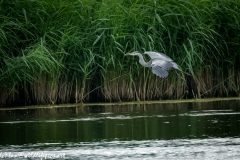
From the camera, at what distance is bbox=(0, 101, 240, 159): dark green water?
8.90 meters

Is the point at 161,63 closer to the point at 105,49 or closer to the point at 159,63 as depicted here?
the point at 159,63

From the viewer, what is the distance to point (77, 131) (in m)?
10.9

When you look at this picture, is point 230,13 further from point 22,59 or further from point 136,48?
point 22,59

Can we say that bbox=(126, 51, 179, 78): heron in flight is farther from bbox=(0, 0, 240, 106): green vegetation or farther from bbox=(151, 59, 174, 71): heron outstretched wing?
bbox=(0, 0, 240, 106): green vegetation

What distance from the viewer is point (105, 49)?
14.4 meters

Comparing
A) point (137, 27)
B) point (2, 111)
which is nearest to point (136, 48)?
point (137, 27)

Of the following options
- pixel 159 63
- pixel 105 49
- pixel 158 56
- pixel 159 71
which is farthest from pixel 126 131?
pixel 105 49

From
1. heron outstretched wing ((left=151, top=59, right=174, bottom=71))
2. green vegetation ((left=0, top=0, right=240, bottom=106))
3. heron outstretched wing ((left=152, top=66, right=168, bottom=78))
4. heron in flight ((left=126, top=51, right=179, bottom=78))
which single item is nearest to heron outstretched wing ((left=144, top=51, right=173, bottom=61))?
heron in flight ((left=126, top=51, right=179, bottom=78))

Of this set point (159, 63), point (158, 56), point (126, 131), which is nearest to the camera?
point (126, 131)

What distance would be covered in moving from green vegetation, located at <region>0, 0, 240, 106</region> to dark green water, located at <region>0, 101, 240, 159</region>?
0.65 meters

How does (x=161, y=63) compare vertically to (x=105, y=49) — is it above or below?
below

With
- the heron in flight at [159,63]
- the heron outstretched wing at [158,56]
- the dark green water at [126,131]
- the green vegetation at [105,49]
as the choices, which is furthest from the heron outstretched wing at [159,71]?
the green vegetation at [105,49]

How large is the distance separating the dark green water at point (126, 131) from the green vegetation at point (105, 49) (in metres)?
0.65

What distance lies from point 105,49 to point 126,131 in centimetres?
386
